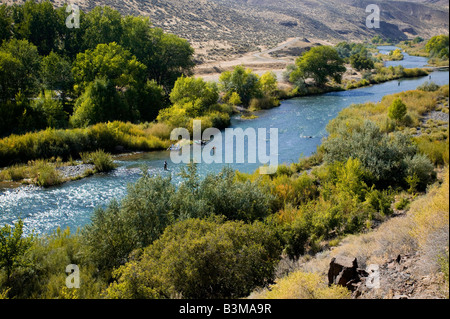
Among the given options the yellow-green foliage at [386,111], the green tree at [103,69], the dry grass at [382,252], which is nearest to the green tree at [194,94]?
the green tree at [103,69]

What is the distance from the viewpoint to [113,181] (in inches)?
926

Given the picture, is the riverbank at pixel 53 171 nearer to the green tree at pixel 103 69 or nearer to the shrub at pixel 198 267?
the green tree at pixel 103 69

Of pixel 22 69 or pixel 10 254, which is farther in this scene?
pixel 22 69

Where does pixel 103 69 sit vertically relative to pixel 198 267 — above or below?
above

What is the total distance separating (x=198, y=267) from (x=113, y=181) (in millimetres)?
15974

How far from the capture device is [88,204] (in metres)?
19.9

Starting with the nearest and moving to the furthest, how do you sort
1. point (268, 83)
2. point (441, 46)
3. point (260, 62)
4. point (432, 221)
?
point (432, 221) → point (441, 46) → point (268, 83) → point (260, 62)

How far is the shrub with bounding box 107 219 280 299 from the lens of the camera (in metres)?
8.98

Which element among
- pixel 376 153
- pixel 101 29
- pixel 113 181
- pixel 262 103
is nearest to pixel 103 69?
pixel 101 29

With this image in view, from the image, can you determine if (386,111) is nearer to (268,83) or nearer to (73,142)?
(268,83)

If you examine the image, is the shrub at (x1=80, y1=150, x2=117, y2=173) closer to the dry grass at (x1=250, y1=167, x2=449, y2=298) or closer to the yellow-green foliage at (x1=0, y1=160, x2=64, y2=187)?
the yellow-green foliage at (x1=0, y1=160, x2=64, y2=187)

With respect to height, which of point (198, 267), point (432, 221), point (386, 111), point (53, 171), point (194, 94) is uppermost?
point (194, 94)

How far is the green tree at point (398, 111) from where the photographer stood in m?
32.6

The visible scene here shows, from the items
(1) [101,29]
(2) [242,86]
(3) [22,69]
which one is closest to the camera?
(3) [22,69]
